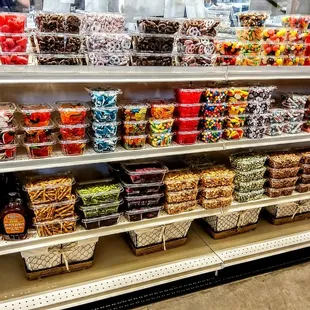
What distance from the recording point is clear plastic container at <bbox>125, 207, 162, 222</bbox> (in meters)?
2.13

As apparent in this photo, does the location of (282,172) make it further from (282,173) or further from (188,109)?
(188,109)

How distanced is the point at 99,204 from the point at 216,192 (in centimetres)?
79

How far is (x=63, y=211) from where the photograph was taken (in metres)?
1.95

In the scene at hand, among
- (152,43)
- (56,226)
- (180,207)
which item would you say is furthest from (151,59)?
(56,226)

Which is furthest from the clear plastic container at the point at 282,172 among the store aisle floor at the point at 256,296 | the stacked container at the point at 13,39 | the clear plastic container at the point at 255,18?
the stacked container at the point at 13,39

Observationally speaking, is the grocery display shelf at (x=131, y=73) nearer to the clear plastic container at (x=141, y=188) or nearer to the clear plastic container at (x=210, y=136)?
the clear plastic container at (x=210, y=136)

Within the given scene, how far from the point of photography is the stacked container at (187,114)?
81.2 inches

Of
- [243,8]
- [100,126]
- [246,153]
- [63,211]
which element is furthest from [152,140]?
[243,8]

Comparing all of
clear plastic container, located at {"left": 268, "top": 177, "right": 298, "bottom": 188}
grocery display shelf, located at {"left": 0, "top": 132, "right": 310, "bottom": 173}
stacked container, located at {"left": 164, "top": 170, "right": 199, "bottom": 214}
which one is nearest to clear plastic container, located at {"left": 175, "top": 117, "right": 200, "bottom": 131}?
grocery display shelf, located at {"left": 0, "top": 132, "right": 310, "bottom": 173}

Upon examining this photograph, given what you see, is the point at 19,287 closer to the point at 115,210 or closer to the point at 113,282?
the point at 113,282

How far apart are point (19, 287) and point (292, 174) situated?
6.43ft

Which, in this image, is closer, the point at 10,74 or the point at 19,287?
the point at 10,74

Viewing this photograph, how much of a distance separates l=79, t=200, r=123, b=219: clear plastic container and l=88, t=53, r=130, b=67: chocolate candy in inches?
31.1

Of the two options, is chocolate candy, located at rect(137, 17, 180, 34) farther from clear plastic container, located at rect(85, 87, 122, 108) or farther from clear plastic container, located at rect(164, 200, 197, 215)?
clear plastic container, located at rect(164, 200, 197, 215)
